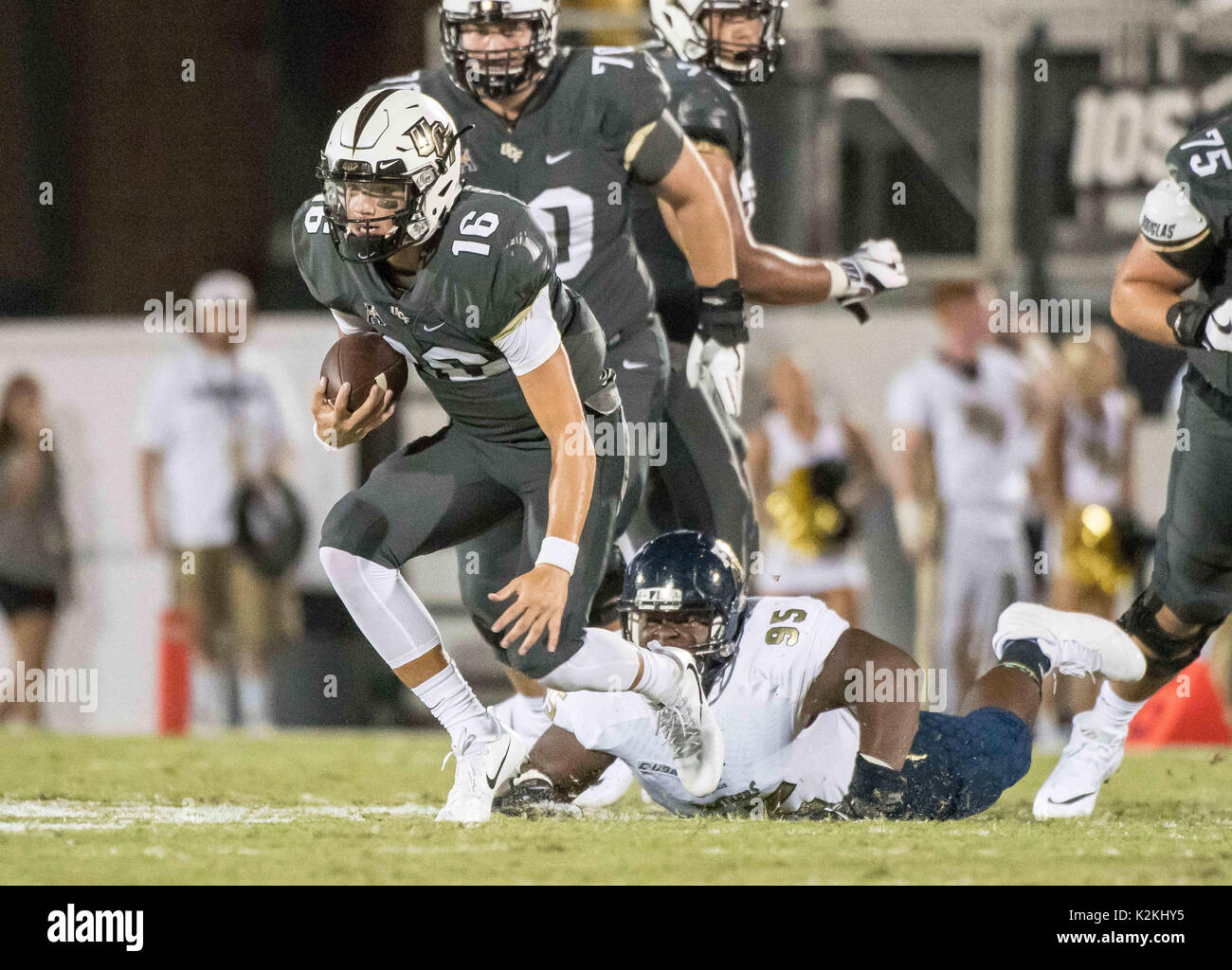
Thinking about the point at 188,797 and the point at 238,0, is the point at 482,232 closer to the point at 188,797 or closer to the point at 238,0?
the point at 188,797

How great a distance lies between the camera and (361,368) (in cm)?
436

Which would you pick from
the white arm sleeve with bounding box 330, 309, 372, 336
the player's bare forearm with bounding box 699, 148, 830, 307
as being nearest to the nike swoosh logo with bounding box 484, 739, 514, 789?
the white arm sleeve with bounding box 330, 309, 372, 336

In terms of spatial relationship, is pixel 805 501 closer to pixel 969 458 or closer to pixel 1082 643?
pixel 969 458

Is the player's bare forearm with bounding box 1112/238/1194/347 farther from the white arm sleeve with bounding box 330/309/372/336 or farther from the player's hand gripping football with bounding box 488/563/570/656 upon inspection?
the white arm sleeve with bounding box 330/309/372/336

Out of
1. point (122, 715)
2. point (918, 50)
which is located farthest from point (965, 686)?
point (122, 715)

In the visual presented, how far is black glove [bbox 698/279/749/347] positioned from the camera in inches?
196

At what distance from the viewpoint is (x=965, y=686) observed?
7.12 meters

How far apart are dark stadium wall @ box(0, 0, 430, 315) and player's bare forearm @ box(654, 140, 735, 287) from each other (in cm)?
412

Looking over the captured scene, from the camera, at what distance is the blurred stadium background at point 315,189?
320 inches

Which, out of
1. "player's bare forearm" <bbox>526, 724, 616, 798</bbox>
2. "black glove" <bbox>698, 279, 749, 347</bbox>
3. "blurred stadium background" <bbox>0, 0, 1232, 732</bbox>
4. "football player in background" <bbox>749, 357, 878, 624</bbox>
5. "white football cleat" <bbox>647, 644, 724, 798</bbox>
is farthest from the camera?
"blurred stadium background" <bbox>0, 0, 1232, 732</bbox>

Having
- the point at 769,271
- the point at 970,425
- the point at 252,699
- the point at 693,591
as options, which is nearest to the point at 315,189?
the point at 252,699

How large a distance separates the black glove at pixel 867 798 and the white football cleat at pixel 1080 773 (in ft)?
1.90

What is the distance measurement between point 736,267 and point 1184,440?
52.0 inches
